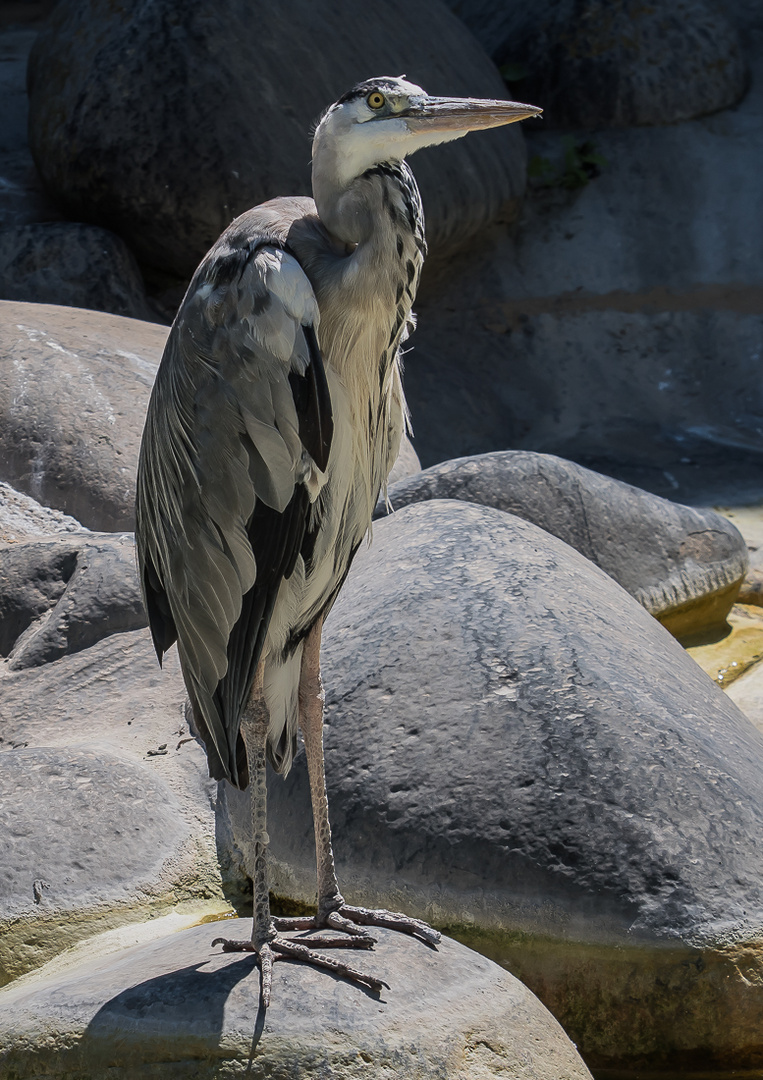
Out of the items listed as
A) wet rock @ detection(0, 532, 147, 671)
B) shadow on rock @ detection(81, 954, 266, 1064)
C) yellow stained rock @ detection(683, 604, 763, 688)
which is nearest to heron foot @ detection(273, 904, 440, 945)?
shadow on rock @ detection(81, 954, 266, 1064)

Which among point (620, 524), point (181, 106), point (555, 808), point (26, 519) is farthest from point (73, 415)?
point (555, 808)

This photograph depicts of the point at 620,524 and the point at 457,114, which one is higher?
the point at 457,114

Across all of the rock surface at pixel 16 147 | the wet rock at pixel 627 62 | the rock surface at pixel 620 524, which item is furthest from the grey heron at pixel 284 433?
the wet rock at pixel 627 62

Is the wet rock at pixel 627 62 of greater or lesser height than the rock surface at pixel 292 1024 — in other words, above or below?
above

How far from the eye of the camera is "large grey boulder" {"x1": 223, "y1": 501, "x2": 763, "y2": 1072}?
257 cm

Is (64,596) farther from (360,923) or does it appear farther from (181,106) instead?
(181,106)

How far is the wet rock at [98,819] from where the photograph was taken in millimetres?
2986

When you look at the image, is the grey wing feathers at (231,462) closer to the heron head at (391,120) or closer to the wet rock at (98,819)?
the heron head at (391,120)

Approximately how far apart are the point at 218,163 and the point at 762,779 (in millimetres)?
4623

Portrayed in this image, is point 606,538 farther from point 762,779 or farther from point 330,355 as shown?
point 330,355

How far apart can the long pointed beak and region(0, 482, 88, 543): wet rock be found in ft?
9.02

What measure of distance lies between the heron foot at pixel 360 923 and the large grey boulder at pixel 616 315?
461cm

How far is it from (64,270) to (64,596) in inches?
115

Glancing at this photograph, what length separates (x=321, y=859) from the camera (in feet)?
8.19
